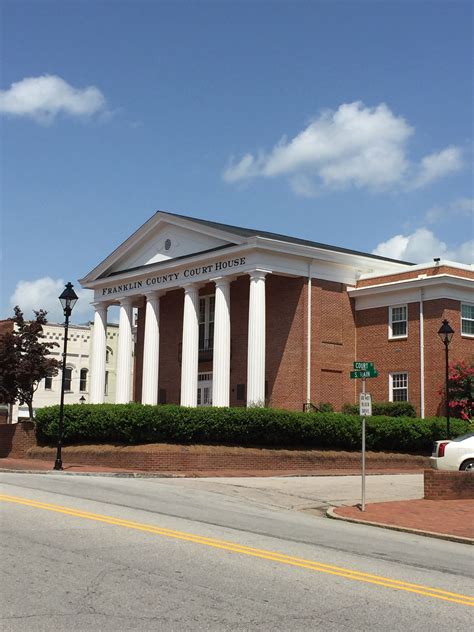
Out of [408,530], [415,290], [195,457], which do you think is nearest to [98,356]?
[415,290]

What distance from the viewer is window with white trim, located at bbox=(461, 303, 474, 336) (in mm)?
36625

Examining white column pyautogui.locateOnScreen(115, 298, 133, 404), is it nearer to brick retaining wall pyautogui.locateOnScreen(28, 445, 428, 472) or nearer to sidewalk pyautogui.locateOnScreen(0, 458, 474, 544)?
brick retaining wall pyautogui.locateOnScreen(28, 445, 428, 472)

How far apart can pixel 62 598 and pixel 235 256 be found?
30.5 metres

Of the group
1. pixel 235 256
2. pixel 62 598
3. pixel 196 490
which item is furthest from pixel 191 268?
pixel 62 598

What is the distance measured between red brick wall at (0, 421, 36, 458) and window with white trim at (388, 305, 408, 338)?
16.8m

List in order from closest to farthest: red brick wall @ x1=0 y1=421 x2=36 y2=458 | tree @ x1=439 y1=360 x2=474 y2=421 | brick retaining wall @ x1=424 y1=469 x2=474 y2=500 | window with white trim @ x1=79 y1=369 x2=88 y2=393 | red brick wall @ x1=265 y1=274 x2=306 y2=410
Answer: brick retaining wall @ x1=424 y1=469 x2=474 y2=500 → red brick wall @ x1=0 y1=421 x2=36 y2=458 → tree @ x1=439 y1=360 x2=474 y2=421 → red brick wall @ x1=265 y1=274 x2=306 y2=410 → window with white trim @ x1=79 y1=369 x2=88 y2=393

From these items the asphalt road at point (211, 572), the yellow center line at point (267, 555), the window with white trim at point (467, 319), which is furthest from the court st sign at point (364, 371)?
the window with white trim at point (467, 319)

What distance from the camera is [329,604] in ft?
26.0

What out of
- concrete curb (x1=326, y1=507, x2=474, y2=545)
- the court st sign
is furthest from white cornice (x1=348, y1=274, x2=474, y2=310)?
concrete curb (x1=326, y1=507, x2=474, y2=545)

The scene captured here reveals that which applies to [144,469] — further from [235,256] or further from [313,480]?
[235,256]

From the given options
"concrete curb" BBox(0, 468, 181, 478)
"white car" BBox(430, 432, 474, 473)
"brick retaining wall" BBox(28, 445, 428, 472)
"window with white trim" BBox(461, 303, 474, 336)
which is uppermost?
"window with white trim" BBox(461, 303, 474, 336)

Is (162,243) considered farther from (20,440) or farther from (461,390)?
(461,390)

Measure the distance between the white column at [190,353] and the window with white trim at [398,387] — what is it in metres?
9.10

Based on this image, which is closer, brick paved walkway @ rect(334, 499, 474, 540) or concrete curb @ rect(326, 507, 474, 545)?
concrete curb @ rect(326, 507, 474, 545)
